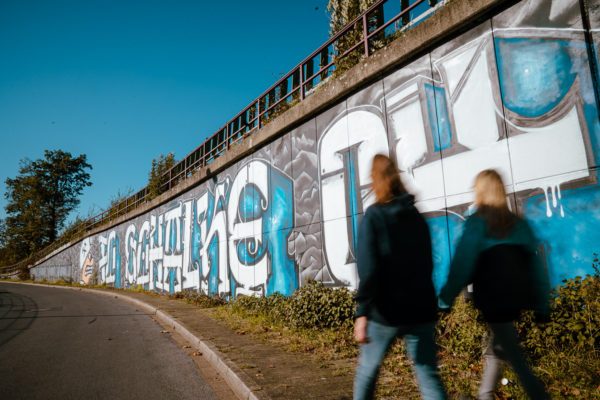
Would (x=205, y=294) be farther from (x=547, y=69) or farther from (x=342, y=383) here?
(x=547, y=69)

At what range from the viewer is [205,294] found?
14.4 m

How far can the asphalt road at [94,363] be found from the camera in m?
4.39

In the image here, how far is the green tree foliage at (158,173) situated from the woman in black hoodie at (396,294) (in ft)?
66.7

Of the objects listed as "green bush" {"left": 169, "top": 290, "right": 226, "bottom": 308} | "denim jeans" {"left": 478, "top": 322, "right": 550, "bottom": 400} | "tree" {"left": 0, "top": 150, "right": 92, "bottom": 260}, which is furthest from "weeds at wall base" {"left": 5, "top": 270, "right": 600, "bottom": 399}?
"tree" {"left": 0, "top": 150, "right": 92, "bottom": 260}

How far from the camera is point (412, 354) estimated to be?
8.01 feet

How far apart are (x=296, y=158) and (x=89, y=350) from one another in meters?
5.93

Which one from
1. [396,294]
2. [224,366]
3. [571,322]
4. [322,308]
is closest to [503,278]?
[396,294]

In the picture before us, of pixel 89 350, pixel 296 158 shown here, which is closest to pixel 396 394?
pixel 89 350

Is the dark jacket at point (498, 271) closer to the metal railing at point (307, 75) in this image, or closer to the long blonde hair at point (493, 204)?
the long blonde hair at point (493, 204)

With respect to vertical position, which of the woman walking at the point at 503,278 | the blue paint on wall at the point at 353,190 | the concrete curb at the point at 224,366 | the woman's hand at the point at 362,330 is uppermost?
the blue paint on wall at the point at 353,190

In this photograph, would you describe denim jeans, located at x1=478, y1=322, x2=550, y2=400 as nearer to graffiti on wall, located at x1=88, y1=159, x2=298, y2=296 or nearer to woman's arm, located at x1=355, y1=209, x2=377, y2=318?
woman's arm, located at x1=355, y1=209, x2=377, y2=318

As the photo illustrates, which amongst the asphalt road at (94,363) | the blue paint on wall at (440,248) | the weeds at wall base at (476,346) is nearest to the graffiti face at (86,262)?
the asphalt road at (94,363)

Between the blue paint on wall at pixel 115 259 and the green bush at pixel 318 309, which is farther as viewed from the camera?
the blue paint on wall at pixel 115 259

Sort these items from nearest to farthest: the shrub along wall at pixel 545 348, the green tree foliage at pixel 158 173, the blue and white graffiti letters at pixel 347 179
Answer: the shrub along wall at pixel 545 348
the blue and white graffiti letters at pixel 347 179
the green tree foliage at pixel 158 173
